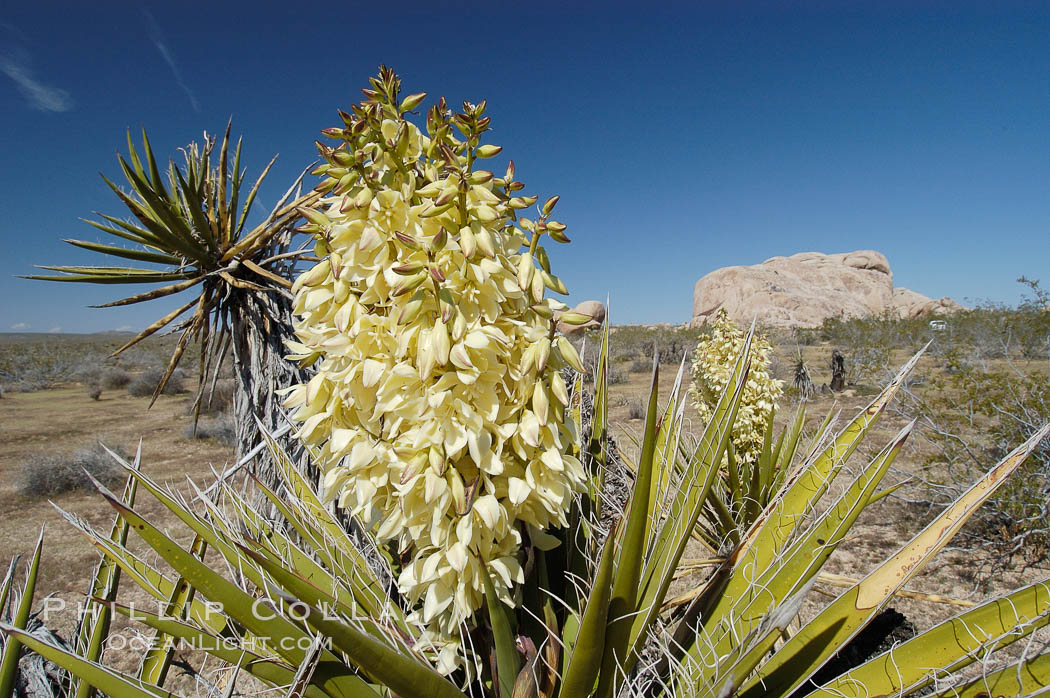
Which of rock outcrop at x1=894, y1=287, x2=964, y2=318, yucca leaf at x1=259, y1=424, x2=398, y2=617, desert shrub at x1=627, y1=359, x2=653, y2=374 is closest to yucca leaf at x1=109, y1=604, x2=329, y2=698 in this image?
yucca leaf at x1=259, y1=424, x2=398, y2=617

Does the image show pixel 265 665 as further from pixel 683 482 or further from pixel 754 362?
pixel 754 362

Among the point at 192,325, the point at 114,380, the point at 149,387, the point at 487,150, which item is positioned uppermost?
the point at 487,150

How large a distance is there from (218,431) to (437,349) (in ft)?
30.7

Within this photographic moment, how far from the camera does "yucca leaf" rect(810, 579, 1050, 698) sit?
36.0 inches

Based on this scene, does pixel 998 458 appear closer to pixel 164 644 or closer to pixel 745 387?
pixel 745 387

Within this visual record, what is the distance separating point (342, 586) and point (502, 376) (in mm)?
747

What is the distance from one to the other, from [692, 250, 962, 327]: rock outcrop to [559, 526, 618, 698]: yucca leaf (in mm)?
32828

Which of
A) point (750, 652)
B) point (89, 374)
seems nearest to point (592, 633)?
point (750, 652)

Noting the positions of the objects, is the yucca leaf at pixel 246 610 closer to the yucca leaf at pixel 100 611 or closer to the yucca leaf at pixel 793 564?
the yucca leaf at pixel 100 611

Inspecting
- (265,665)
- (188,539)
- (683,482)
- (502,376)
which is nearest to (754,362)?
(683,482)

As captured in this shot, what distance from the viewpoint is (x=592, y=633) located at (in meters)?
0.92

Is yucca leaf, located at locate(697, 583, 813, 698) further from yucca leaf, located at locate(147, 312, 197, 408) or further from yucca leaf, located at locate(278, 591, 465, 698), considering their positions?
yucca leaf, located at locate(147, 312, 197, 408)

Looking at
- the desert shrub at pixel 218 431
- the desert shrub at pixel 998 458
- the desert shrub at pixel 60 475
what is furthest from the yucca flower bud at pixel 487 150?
the desert shrub at pixel 218 431

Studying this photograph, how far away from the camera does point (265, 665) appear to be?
37.6 inches
